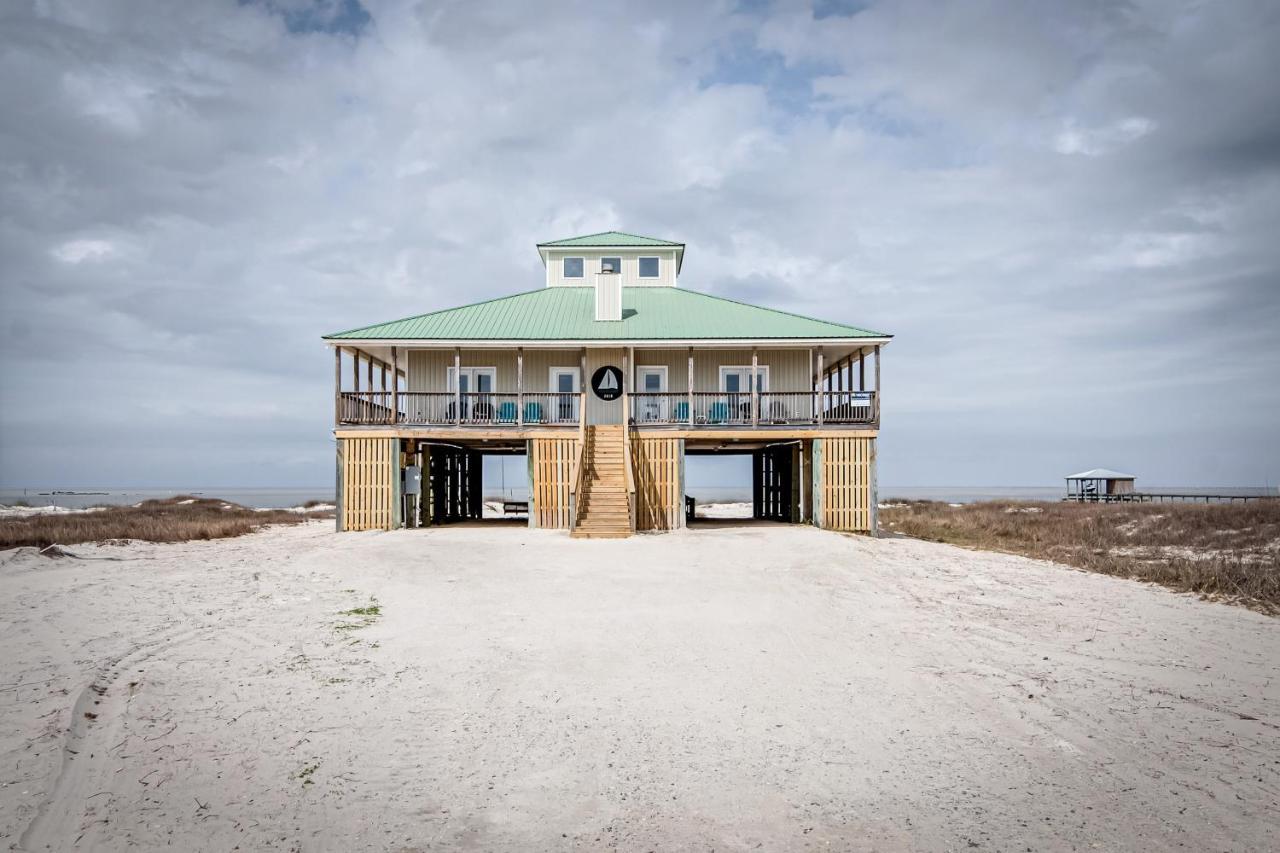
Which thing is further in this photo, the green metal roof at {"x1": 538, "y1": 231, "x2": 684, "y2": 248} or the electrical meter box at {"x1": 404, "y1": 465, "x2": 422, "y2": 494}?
the green metal roof at {"x1": 538, "y1": 231, "x2": 684, "y2": 248}

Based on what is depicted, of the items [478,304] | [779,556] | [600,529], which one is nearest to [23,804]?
[779,556]

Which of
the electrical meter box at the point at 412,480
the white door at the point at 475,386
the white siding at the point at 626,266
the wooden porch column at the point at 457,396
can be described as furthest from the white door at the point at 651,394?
the electrical meter box at the point at 412,480

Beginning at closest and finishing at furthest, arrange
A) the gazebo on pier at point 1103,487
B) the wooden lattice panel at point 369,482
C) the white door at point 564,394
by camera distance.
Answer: the wooden lattice panel at point 369,482 < the white door at point 564,394 < the gazebo on pier at point 1103,487

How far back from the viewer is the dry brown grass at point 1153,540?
13938mm

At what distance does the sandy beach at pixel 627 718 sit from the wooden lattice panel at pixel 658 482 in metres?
9.15

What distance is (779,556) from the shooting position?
53.1 feet

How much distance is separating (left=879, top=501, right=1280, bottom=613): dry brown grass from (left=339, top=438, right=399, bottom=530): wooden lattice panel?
1719cm

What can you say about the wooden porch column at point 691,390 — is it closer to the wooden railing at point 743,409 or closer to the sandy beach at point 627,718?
the wooden railing at point 743,409

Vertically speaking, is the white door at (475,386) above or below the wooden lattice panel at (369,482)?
above

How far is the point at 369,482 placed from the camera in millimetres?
22281

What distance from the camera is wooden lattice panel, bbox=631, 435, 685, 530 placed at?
866 inches

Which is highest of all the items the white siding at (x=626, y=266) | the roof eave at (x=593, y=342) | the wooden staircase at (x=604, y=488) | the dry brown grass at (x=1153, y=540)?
the white siding at (x=626, y=266)

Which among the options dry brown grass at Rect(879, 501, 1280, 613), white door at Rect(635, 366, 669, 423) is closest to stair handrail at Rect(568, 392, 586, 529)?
white door at Rect(635, 366, 669, 423)

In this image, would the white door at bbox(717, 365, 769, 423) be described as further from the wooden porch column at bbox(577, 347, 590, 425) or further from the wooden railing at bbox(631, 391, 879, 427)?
the wooden porch column at bbox(577, 347, 590, 425)
